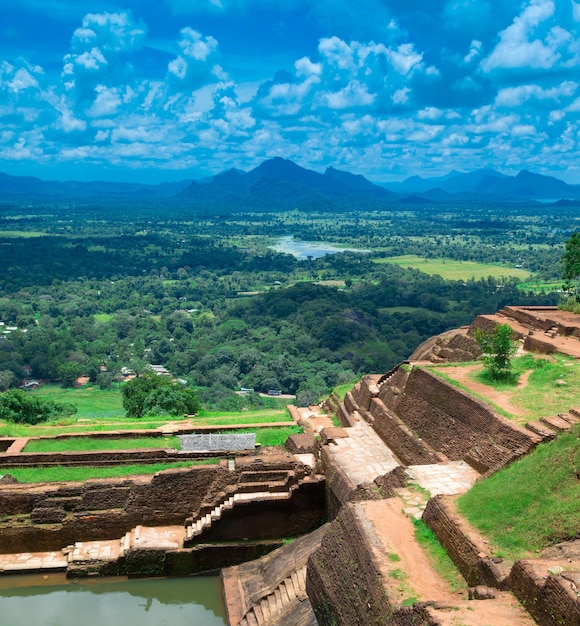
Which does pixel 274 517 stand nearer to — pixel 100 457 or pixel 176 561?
pixel 176 561

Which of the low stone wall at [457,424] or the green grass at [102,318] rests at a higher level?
the low stone wall at [457,424]

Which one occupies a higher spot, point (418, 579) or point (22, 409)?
point (418, 579)

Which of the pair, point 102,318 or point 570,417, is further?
point 102,318

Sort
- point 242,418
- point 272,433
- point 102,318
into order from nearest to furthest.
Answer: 1. point 272,433
2. point 242,418
3. point 102,318

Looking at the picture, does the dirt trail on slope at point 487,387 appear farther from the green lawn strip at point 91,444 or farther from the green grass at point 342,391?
the green lawn strip at point 91,444

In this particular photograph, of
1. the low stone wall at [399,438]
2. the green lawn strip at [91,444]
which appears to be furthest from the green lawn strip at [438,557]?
the green lawn strip at [91,444]

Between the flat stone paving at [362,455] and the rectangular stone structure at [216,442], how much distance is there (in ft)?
8.57

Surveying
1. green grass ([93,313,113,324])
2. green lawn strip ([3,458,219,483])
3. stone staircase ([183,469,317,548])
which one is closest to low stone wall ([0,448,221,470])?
green lawn strip ([3,458,219,483])

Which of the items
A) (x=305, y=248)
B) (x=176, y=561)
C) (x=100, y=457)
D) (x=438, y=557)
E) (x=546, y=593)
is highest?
(x=546, y=593)

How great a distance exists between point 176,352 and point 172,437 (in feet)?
134

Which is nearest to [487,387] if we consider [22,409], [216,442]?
[216,442]

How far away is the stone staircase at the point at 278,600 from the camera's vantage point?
1430cm

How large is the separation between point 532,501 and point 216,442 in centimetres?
1043

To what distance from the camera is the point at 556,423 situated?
578 inches
